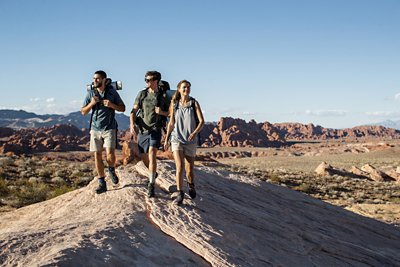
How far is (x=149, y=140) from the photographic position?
260 inches

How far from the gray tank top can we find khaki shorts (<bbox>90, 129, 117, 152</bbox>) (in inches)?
48.9

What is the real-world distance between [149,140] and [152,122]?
317 mm

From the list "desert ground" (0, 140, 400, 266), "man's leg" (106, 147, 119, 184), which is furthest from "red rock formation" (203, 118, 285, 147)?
"man's leg" (106, 147, 119, 184)

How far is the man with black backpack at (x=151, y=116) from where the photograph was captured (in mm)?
6559

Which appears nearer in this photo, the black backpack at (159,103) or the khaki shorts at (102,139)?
the black backpack at (159,103)

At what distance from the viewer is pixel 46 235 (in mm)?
4562

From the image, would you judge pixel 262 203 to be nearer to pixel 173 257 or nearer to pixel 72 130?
pixel 173 257

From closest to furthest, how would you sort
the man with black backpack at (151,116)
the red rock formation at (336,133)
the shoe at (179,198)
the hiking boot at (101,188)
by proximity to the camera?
the shoe at (179,198), the man with black backpack at (151,116), the hiking boot at (101,188), the red rock formation at (336,133)

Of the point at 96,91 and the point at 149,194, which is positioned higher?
the point at 96,91

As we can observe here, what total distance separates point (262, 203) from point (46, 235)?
4.48 metres

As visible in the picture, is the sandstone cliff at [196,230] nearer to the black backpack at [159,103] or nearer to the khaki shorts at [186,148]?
the khaki shorts at [186,148]

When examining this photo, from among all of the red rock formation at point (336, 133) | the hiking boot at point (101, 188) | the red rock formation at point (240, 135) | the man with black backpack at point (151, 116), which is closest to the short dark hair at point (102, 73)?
the man with black backpack at point (151, 116)

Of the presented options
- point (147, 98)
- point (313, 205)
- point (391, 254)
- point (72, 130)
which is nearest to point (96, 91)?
point (147, 98)

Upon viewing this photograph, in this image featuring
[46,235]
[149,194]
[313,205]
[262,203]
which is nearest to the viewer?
[46,235]
